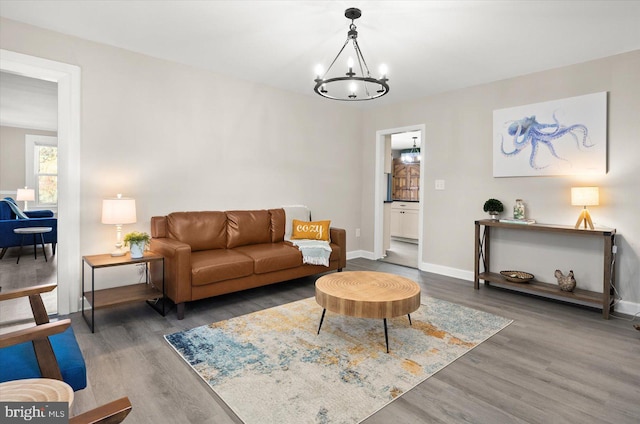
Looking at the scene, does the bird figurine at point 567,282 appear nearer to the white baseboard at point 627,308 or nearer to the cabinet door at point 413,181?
the white baseboard at point 627,308

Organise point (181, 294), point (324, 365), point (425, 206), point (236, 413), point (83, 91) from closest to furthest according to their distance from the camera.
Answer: point (236, 413), point (324, 365), point (181, 294), point (83, 91), point (425, 206)

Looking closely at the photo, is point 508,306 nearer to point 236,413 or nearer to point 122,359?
point 236,413

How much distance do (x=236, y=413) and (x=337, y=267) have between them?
2782 millimetres

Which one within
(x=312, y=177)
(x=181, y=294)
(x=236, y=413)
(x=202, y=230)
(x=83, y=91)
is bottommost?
(x=236, y=413)

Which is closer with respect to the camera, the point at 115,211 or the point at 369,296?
the point at 369,296

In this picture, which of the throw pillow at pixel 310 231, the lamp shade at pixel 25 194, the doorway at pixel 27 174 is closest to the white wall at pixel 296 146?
the throw pillow at pixel 310 231

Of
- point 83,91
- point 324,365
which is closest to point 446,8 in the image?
point 324,365

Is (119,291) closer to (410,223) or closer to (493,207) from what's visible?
(493,207)

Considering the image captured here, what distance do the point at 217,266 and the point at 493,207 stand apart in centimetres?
326

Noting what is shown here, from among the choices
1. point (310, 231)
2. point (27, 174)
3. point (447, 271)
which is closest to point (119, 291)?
point (310, 231)

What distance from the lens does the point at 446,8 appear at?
8.68 ft

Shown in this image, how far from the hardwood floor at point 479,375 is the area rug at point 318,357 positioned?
10 cm

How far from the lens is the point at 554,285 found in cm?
379

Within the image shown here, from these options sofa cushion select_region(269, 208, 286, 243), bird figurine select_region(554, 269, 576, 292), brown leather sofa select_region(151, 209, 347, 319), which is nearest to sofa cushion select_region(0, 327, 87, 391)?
brown leather sofa select_region(151, 209, 347, 319)
